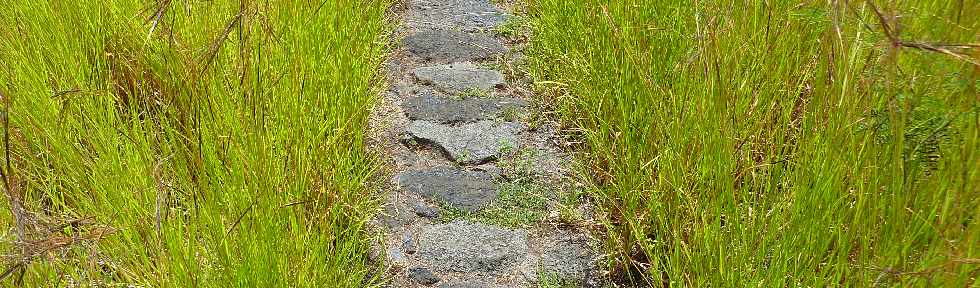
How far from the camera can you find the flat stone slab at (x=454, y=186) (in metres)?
2.21

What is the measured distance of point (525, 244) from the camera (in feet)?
6.69

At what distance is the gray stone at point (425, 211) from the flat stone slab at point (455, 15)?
4.23 feet

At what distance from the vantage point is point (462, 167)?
7.81ft

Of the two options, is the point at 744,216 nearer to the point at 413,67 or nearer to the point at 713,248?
the point at 713,248

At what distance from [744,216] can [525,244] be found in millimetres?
617

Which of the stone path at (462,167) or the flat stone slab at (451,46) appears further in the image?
the flat stone slab at (451,46)

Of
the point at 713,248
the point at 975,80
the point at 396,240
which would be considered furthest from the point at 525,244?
the point at 975,80

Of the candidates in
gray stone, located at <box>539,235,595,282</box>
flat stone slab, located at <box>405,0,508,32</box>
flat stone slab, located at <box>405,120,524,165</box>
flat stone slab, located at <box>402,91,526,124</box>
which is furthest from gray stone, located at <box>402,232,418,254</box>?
flat stone slab, located at <box>405,0,508,32</box>

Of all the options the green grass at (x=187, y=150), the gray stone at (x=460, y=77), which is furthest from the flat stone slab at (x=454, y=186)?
the gray stone at (x=460, y=77)

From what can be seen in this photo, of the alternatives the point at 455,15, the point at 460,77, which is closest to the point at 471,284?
the point at 460,77

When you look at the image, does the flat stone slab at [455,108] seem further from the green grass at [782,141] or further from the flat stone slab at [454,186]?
the flat stone slab at [454,186]

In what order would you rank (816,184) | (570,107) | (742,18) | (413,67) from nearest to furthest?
(816,184) < (742,18) < (570,107) < (413,67)

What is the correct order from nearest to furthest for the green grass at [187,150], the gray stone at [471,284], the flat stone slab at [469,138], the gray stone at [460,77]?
the green grass at [187,150] < the gray stone at [471,284] < the flat stone slab at [469,138] < the gray stone at [460,77]

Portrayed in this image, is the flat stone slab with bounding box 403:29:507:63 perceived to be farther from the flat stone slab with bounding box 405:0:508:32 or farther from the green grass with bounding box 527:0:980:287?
the green grass with bounding box 527:0:980:287
